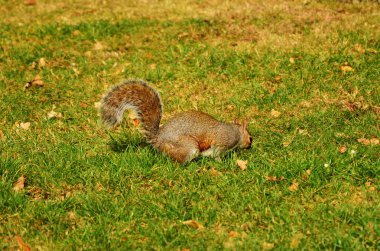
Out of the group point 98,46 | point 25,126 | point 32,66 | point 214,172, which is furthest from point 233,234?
point 98,46

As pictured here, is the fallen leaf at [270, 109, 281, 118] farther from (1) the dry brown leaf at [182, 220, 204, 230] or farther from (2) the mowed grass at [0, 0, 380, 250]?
(1) the dry brown leaf at [182, 220, 204, 230]

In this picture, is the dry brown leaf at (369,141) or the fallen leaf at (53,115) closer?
the dry brown leaf at (369,141)

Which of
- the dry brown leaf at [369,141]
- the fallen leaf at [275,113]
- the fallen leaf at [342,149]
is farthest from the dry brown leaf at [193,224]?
the fallen leaf at [275,113]

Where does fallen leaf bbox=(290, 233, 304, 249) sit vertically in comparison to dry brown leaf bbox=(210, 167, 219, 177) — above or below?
above

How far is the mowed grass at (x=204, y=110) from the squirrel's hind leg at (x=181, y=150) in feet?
0.31

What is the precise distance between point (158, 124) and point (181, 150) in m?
0.30

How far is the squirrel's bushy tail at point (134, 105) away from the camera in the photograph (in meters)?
4.26

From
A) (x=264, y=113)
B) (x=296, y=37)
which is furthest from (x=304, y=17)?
(x=264, y=113)

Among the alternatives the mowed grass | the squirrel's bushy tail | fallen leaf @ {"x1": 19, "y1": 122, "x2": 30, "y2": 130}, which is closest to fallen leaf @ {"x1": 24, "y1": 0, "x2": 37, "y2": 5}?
the mowed grass

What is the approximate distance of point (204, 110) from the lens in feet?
18.7

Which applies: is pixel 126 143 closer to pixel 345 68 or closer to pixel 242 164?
pixel 242 164

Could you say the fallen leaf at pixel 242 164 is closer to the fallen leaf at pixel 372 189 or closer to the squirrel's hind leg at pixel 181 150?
the squirrel's hind leg at pixel 181 150

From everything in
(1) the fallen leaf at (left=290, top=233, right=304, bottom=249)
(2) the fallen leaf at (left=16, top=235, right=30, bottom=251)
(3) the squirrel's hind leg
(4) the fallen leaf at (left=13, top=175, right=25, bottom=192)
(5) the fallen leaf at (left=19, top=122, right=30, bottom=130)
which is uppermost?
(3) the squirrel's hind leg

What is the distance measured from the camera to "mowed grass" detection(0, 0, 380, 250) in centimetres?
361
